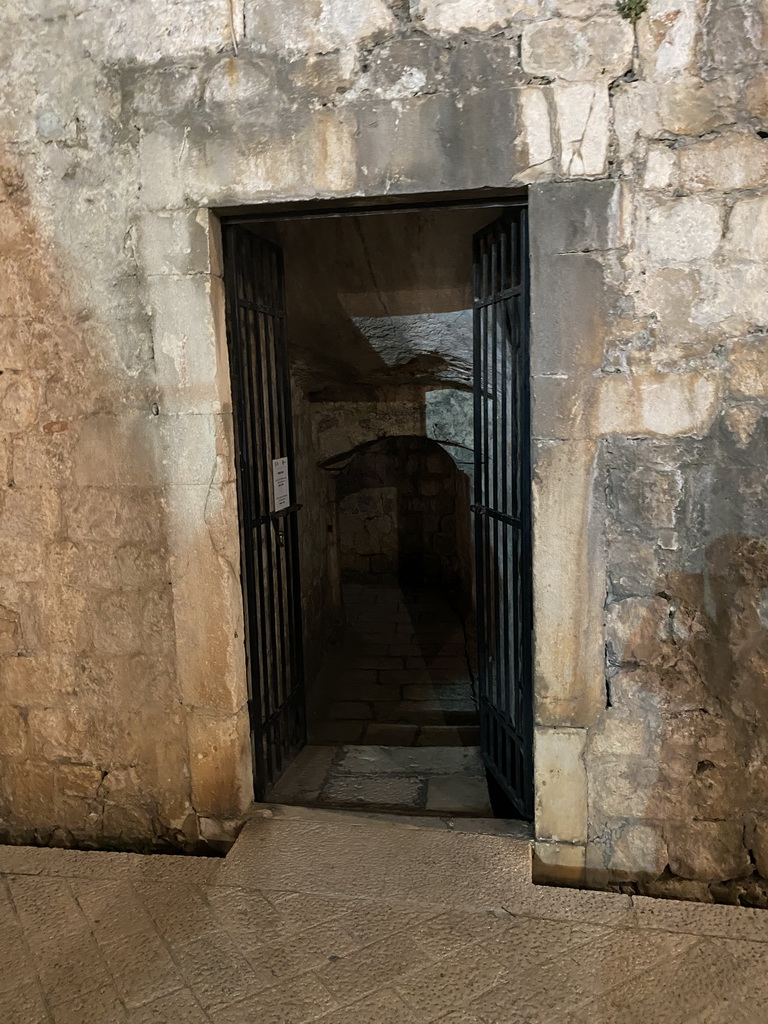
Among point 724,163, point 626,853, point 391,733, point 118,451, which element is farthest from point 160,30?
point 391,733

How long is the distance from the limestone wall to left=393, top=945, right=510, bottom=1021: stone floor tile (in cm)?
50

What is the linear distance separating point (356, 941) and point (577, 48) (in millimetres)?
2755

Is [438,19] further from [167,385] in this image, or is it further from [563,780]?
[563,780]

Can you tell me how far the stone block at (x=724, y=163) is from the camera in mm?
2072

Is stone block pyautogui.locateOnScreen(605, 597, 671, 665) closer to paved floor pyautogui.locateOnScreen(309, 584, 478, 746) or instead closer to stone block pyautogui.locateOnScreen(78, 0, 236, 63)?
paved floor pyautogui.locateOnScreen(309, 584, 478, 746)

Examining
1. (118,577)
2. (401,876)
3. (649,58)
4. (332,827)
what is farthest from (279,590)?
(649,58)

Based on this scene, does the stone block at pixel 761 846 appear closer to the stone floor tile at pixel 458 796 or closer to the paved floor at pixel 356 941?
the paved floor at pixel 356 941

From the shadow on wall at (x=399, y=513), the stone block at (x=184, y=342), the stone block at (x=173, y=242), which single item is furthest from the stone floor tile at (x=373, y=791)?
the shadow on wall at (x=399, y=513)

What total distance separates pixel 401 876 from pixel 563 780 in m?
0.63

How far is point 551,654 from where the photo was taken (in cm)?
234

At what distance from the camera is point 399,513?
28.1 feet

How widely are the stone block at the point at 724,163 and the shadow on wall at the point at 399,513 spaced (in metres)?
6.15

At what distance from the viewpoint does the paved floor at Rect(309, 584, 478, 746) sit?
168 inches

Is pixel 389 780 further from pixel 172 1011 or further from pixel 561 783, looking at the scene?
pixel 172 1011
